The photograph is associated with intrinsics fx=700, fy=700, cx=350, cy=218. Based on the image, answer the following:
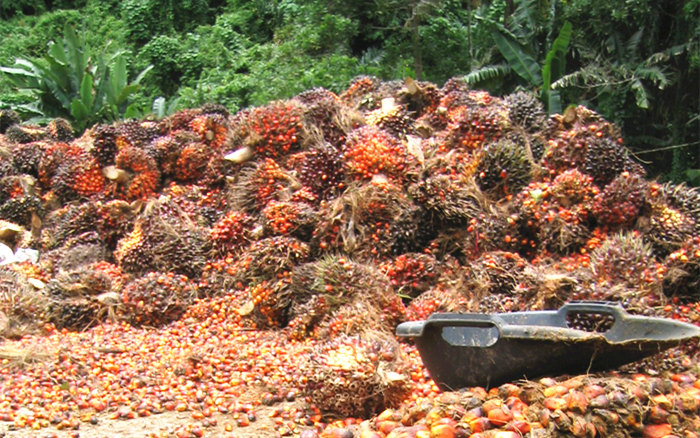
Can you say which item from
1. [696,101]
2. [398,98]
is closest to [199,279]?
[398,98]

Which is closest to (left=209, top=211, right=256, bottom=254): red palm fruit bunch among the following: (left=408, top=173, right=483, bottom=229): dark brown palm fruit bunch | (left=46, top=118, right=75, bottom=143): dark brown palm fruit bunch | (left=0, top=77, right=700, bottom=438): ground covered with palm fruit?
(left=0, top=77, right=700, bottom=438): ground covered with palm fruit

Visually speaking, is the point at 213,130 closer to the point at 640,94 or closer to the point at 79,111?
the point at 79,111

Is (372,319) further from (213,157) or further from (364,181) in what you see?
(213,157)

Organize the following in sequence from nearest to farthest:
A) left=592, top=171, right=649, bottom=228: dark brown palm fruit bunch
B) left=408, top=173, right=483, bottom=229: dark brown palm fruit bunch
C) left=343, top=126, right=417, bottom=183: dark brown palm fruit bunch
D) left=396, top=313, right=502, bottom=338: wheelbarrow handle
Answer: left=396, top=313, right=502, bottom=338: wheelbarrow handle, left=592, top=171, right=649, bottom=228: dark brown palm fruit bunch, left=408, top=173, right=483, bottom=229: dark brown palm fruit bunch, left=343, top=126, right=417, bottom=183: dark brown palm fruit bunch

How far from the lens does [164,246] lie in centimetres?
487

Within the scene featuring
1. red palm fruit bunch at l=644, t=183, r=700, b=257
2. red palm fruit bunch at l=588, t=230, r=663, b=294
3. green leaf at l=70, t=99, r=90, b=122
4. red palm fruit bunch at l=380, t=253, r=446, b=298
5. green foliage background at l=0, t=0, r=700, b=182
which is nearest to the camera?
red palm fruit bunch at l=588, t=230, r=663, b=294

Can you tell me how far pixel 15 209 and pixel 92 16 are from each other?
1175cm

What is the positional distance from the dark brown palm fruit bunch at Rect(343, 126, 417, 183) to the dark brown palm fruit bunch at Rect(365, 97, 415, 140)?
1.36 ft

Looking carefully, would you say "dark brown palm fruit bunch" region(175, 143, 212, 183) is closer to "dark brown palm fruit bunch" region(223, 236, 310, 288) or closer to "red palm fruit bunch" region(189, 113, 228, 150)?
"red palm fruit bunch" region(189, 113, 228, 150)

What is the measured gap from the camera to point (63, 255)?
5293mm

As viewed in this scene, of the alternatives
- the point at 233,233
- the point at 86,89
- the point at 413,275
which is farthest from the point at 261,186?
the point at 86,89

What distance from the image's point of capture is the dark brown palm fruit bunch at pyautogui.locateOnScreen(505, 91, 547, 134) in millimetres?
4863

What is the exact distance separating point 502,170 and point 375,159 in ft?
2.66

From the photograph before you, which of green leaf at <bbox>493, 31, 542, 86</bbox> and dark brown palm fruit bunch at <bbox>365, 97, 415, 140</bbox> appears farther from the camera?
green leaf at <bbox>493, 31, 542, 86</bbox>
